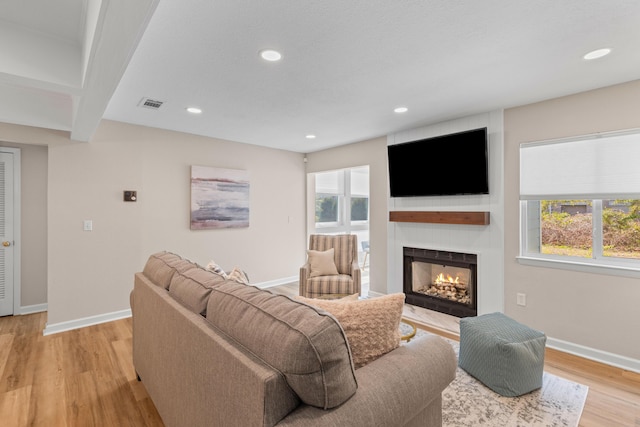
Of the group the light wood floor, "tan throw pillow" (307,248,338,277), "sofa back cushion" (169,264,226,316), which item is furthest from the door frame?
"tan throw pillow" (307,248,338,277)

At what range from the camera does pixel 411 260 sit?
13.6ft

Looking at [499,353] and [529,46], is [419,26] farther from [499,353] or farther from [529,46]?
[499,353]

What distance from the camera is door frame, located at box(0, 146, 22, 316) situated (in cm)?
368

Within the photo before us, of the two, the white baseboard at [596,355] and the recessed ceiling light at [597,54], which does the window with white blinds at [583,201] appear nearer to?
the white baseboard at [596,355]

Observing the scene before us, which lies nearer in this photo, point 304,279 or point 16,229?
point 16,229

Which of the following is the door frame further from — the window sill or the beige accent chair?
the window sill

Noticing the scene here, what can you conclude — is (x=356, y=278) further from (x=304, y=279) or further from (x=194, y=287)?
(x=194, y=287)

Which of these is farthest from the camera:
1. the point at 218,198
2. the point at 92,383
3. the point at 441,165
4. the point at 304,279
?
the point at 218,198

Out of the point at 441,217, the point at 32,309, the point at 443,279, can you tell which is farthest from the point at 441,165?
the point at 32,309

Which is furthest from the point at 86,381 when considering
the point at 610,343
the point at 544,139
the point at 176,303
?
the point at 544,139

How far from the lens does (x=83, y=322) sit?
11.4 feet

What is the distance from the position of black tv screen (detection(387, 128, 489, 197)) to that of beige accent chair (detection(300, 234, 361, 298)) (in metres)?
0.97

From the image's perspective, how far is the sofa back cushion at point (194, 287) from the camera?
151 centimetres

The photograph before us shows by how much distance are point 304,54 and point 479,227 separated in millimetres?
2636
